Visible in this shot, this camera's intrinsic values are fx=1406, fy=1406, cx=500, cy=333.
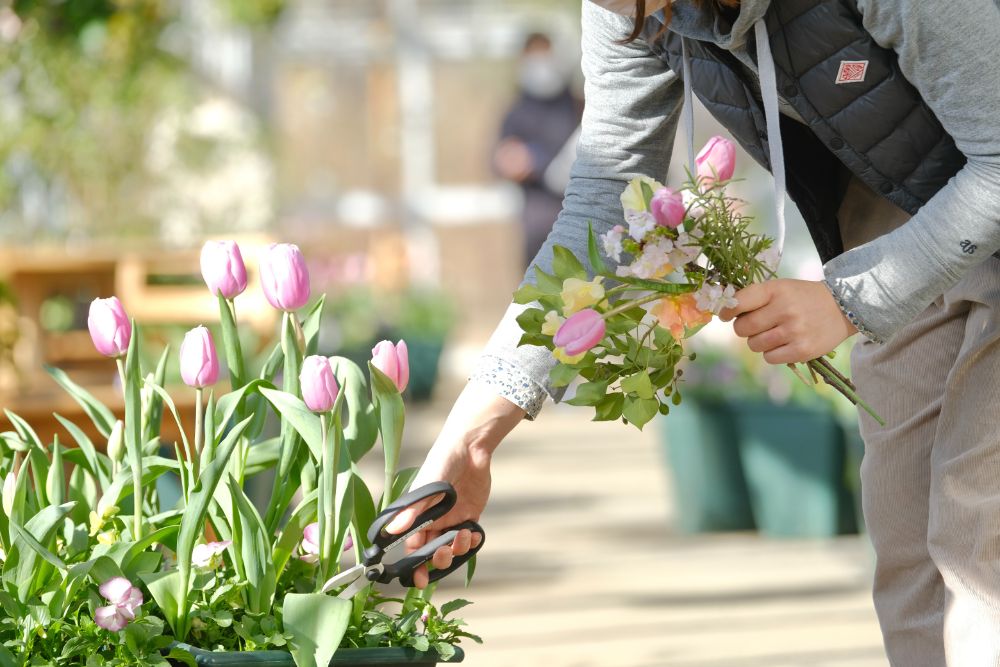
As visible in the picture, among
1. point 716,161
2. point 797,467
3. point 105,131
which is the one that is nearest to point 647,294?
point 716,161

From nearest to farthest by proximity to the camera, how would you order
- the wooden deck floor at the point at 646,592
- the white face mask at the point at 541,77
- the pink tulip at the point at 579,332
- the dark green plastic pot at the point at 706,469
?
the pink tulip at the point at 579,332 < the wooden deck floor at the point at 646,592 < the dark green plastic pot at the point at 706,469 < the white face mask at the point at 541,77

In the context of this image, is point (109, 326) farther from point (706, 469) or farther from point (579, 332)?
point (706, 469)

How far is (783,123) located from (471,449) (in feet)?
1.46

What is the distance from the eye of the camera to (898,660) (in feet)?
4.79

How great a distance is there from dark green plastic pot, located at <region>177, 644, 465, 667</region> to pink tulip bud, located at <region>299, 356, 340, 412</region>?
0.72 feet

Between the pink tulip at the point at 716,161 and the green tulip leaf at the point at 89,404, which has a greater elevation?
the pink tulip at the point at 716,161

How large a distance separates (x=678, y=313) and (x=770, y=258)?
10 centimetres

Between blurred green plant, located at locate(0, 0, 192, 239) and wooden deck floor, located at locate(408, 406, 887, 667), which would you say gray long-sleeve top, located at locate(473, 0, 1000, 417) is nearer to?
wooden deck floor, located at locate(408, 406, 887, 667)

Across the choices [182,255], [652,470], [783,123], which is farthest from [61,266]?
[783,123]

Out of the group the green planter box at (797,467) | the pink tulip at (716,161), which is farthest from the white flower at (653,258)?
the green planter box at (797,467)

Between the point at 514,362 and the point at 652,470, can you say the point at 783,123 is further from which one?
the point at 652,470

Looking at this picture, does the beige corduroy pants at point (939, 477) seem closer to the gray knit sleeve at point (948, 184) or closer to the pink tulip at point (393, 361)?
the gray knit sleeve at point (948, 184)

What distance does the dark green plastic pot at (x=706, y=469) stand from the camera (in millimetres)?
3818

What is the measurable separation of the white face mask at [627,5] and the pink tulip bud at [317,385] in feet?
1.30
